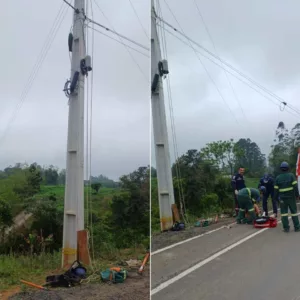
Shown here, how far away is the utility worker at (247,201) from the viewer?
5.15 ft

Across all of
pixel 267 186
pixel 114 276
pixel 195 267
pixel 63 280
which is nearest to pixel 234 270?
pixel 195 267

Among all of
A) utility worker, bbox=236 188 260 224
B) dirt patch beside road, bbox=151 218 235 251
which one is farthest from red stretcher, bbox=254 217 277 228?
Result: dirt patch beside road, bbox=151 218 235 251

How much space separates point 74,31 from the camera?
15.3 ft

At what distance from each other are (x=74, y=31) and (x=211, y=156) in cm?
408

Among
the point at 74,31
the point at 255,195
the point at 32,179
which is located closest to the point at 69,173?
the point at 32,179

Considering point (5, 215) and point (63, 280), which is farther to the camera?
point (5, 215)

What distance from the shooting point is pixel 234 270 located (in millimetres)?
1089

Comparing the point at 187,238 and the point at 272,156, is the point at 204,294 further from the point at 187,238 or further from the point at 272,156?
the point at 272,156

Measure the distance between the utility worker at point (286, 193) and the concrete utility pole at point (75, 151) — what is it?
3.45 metres

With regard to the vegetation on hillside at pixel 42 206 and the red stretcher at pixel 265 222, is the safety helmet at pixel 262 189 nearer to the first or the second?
the red stretcher at pixel 265 222

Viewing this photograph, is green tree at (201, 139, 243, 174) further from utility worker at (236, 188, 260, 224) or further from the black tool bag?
the black tool bag

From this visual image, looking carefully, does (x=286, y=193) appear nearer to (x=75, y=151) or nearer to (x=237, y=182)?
(x=237, y=182)

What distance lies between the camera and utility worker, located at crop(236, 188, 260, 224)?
157 centimetres

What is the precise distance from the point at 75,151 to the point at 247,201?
135 inches
